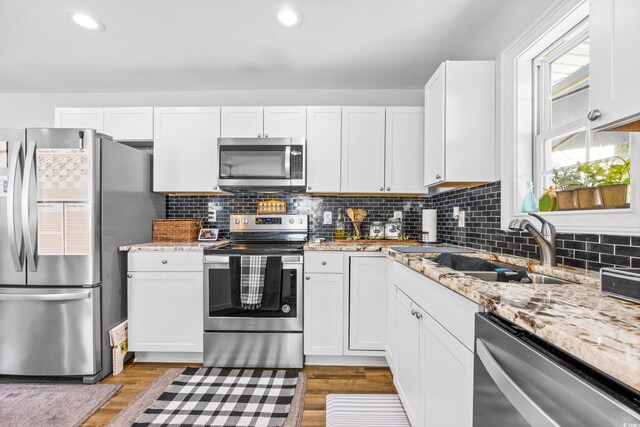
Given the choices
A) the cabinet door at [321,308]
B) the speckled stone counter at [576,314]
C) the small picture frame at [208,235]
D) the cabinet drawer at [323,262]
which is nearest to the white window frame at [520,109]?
the speckled stone counter at [576,314]

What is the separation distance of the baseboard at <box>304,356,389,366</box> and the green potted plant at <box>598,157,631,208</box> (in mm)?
1800

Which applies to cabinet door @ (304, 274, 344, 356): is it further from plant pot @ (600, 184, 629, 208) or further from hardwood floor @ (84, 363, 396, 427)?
plant pot @ (600, 184, 629, 208)

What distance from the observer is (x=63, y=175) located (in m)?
2.09

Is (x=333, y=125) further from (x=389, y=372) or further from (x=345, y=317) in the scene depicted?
(x=389, y=372)

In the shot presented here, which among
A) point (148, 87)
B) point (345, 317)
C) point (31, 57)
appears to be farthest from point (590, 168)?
point (31, 57)

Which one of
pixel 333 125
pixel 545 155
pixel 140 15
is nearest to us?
pixel 545 155

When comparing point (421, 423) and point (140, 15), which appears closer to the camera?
point (421, 423)

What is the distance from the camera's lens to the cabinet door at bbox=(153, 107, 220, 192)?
8.95 ft

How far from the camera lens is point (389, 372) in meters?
2.30

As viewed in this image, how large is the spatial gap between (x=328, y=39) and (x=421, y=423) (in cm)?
234

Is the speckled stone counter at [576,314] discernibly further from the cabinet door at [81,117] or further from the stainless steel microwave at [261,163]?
the cabinet door at [81,117]

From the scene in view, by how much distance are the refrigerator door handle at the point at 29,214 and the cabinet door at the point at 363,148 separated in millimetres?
2228

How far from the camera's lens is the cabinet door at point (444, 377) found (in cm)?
99

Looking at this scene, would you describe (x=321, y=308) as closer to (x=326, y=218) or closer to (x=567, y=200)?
(x=326, y=218)
